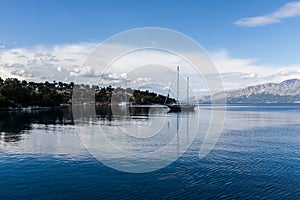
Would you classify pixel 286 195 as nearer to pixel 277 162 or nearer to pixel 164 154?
pixel 277 162

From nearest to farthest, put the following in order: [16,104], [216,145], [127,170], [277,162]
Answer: [127,170] → [277,162] → [216,145] → [16,104]

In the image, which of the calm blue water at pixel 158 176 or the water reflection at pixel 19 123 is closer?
the calm blue water at pixel 158 176

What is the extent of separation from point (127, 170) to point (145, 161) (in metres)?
4.41

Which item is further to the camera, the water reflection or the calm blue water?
the water reflection

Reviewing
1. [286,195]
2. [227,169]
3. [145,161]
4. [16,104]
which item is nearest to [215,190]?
[286,195]

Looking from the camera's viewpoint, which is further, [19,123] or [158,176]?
[19,123]

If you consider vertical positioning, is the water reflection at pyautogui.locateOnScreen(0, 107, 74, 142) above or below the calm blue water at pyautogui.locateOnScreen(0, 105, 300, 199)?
above

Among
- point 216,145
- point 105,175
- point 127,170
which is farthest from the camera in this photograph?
point 216,145

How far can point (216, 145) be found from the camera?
46.0 meters

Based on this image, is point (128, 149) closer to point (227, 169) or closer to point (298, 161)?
point (227, 169)

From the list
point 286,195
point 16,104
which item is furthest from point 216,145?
point 16,104

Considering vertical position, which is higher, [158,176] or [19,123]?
[19,123]

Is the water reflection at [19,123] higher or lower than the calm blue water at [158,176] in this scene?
higher

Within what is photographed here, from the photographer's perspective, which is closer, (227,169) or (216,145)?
(227,169)
